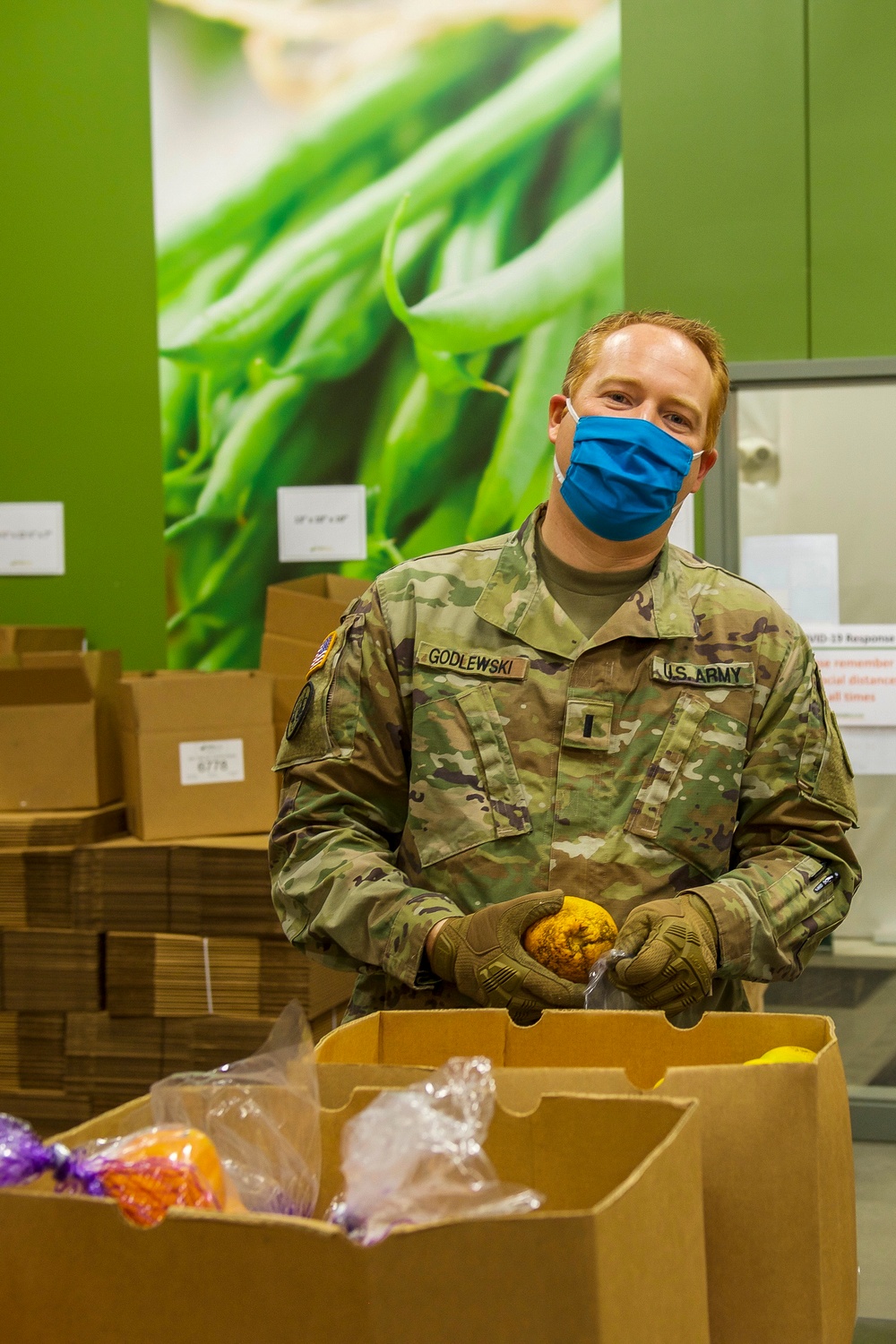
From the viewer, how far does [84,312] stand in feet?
12.3

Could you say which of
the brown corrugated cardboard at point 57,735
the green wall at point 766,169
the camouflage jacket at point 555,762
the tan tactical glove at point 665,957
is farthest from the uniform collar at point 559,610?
the green wall at point 766,169

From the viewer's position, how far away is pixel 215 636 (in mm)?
3734

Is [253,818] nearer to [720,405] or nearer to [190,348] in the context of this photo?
[190,348]

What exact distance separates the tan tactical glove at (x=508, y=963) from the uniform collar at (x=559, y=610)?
0.39 metres

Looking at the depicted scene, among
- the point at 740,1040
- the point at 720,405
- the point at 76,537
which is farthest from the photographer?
the point at 76,537

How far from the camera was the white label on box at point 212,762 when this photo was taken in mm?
3049

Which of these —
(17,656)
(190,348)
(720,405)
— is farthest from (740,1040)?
(190,348)

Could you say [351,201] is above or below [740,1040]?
above

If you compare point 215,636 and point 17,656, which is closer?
point 17,656

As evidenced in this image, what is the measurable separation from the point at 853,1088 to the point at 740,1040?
2.81 meters

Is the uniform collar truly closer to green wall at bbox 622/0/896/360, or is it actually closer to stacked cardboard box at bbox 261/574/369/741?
stacked cardboard box at bbox 261/574/369/741

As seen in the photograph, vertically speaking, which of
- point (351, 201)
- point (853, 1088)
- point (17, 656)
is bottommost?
point (853, 1088)

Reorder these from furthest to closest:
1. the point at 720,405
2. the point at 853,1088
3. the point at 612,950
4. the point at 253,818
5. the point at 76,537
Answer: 1. the point at 76,537
2. the point at 853,1088
3. the point at 253,818
4. the point at 720,405
5. the point at 612,950

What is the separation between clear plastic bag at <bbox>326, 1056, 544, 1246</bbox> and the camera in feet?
2.12
